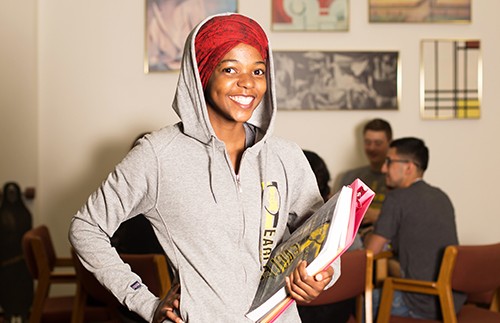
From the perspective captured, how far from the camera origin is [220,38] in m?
1.83

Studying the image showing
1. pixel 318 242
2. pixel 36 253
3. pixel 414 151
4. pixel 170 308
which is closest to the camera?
pixel 318 242

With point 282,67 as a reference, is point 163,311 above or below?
A: below

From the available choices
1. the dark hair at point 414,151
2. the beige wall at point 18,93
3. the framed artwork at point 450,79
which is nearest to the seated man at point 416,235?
the dark hair at point 414,151

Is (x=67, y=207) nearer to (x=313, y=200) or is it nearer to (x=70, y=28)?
(x=70, y=28)

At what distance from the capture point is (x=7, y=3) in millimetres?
5750

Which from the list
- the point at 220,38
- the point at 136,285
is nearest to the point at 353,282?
the point at 136,285

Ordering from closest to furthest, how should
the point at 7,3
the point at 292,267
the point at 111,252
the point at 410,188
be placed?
1. the point at 292,267
2. the point at 111,252
3. the point at 410,188
4. the point at 7,3

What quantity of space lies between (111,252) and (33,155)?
427cm

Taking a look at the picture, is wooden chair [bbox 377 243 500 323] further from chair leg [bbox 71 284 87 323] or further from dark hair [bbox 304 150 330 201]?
chair leg [bbox 71 284 87 323]

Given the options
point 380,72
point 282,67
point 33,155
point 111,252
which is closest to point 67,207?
point 33,155

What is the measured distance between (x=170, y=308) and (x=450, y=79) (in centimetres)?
451

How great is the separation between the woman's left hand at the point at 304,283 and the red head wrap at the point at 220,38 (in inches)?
18.5

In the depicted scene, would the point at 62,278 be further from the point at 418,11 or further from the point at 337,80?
the point at 418,11

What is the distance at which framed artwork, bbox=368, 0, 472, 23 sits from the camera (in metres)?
5.88
